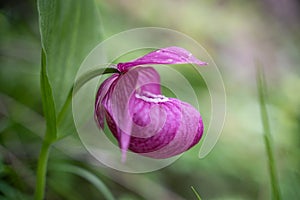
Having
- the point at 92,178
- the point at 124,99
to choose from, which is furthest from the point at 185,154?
the point at 124,99

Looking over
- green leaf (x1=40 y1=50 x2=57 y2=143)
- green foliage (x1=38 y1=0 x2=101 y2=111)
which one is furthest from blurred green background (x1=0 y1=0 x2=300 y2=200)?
green leaf (x1=40 y1=50 x2=57 y2=143)

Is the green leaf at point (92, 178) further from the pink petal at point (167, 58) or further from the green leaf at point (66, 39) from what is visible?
the pink petal at point (167, 58)

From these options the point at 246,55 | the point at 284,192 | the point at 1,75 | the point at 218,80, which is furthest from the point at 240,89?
the point at 1,75

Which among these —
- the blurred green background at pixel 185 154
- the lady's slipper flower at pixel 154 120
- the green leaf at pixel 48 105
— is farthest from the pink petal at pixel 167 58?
the blurred green background at pixel 185 154

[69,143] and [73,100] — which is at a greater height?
[73,100]

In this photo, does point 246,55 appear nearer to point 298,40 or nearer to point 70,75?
point 298,40

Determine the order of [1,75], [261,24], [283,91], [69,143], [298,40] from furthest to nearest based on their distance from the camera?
[261,24]
[298,40]
[283,91]
[1,75]
[69,143]

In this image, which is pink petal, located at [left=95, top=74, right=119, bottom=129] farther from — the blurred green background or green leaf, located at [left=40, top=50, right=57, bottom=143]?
the blurred green background
